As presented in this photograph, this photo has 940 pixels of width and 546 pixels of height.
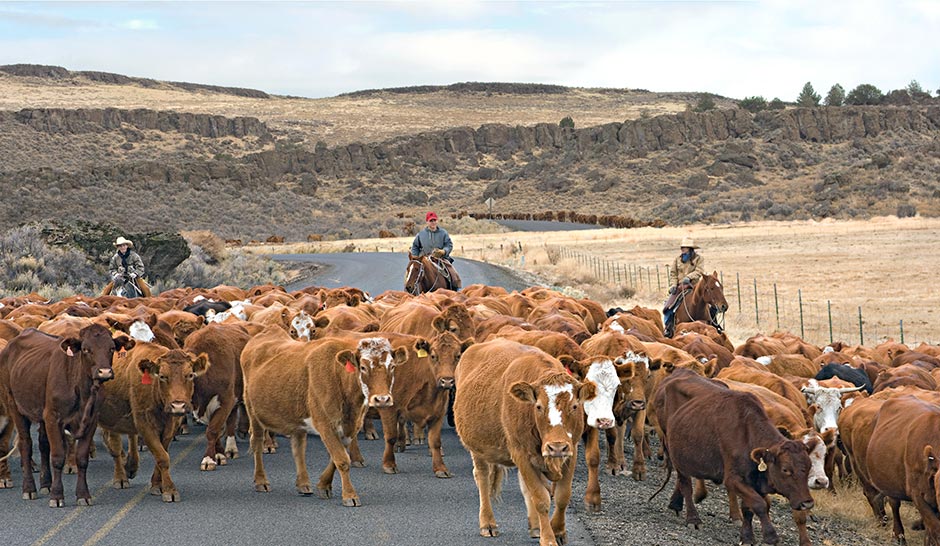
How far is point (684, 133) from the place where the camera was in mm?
131250

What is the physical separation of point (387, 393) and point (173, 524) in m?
2.15

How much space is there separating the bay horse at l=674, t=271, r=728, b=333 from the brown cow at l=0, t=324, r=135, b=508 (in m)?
12.6

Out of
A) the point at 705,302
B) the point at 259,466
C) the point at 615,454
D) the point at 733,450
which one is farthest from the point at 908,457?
the point at 705,302

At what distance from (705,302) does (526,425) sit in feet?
44.3

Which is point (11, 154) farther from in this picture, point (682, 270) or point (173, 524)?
point (173, 524)

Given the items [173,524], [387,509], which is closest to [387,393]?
[387,509]

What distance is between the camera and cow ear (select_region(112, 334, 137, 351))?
11.2 meters

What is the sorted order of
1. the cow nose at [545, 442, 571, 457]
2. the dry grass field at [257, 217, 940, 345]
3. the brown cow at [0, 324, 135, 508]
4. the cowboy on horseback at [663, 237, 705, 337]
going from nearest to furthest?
the cow nose at [545, 442, 571, 457]
the brown cow at [0, 324, 135, 508]
the cowboy on horseback at [663, 237, 705, 337]
the dry grass field at [257, 217, 940, 345]

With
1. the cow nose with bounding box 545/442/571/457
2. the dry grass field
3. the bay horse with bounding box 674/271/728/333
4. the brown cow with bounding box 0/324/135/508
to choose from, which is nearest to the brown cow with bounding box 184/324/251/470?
Result: the brown cow with bounding box 0/324/135/508

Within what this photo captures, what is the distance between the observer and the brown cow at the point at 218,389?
12211 mm

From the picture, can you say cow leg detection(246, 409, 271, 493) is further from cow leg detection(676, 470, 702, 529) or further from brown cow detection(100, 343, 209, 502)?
cow leg detection(676, 470, 702, 529)

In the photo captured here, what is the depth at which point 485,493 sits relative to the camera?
30.8 ft

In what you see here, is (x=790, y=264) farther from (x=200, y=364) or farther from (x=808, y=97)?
(x=808, y=97)

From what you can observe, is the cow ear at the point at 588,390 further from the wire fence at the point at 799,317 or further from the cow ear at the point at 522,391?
the wire fence at the point at 799,317
